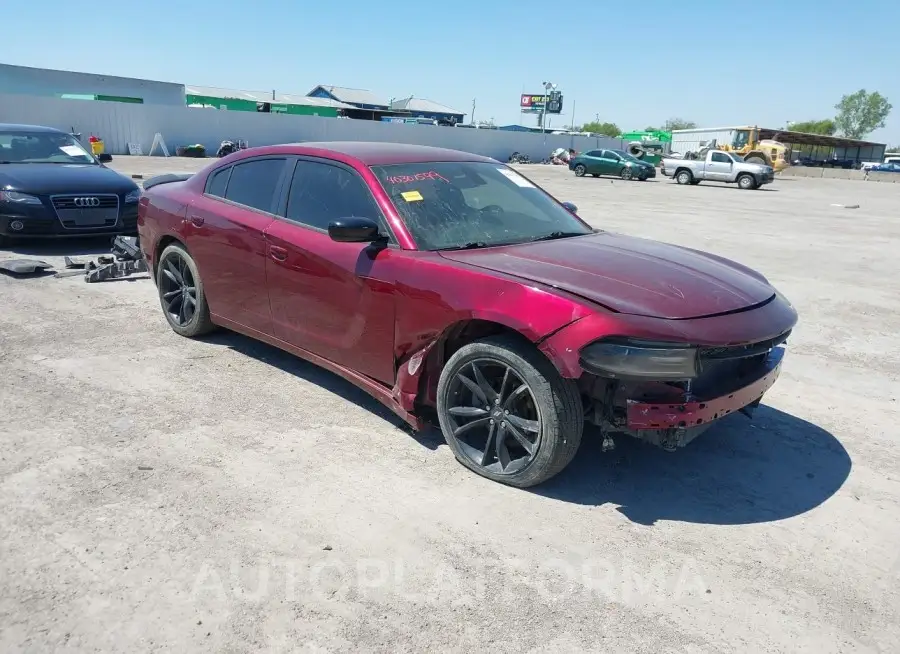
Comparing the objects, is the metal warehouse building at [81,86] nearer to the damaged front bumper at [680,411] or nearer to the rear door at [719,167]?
the rear door at [719,167]

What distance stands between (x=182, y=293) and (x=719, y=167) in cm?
3044

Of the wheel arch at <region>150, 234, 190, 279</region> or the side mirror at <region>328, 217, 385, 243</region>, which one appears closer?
the side mirror at <region>328, 217, 385, 243</region>

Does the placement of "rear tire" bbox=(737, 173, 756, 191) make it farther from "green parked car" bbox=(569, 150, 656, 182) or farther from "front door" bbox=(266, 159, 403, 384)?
"front door" bbox=(266, 159, 403, 384)

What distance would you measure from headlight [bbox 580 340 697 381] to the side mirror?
1.40 meters

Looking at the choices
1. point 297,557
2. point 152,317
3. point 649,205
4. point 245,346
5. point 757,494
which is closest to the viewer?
point 297,557

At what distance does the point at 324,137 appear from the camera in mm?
39031

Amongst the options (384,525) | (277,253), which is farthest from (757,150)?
(384,525)

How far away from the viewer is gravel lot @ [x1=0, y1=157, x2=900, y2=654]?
2.48 metres

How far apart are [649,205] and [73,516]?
18.3m

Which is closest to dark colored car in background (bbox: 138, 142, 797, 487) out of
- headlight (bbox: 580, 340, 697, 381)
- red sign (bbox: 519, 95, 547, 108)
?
headlight (bbox: 580, 340, 697, 381)

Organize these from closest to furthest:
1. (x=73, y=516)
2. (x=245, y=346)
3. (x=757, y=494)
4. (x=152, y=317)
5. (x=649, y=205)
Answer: (x=73, y=516) < (x=757, y=494) < (x=245, y=346) < (x=152, y=317) < (x=649, y=205)

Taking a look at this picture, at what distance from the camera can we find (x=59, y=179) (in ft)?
28.2

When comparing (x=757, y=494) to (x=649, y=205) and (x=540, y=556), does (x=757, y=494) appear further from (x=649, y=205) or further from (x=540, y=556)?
(x=649, y=205)

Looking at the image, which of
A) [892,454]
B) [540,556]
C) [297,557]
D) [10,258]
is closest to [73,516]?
[297,557]
